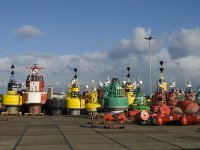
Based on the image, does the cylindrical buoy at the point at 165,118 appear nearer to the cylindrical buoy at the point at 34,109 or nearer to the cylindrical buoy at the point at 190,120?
the cylindrical buoy at the point at 190,120

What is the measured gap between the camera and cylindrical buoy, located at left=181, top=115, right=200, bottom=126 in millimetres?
37844

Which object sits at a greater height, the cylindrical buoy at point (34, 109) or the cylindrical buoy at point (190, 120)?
the cylindrical buoy at point (34, 109)

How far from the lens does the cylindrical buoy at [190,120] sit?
3784 cm

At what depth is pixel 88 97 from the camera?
265 ft

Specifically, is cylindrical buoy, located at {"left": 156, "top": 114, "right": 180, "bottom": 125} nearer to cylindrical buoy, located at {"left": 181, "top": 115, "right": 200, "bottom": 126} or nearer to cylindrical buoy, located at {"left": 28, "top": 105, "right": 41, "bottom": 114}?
cylindrical buoy, located at {"left": 181, "top": 115, "right": 200, "bottom": 126}

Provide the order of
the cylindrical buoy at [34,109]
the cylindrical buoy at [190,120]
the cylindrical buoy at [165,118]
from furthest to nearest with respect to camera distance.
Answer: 1. the cylindrical buoy at [34,109]
2. the cylindrical buoy at [165,118]
3. the cylindrical buoy at [190,120]

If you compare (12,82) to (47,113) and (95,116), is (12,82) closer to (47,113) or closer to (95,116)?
(47,113)

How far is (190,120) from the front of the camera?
38.1m

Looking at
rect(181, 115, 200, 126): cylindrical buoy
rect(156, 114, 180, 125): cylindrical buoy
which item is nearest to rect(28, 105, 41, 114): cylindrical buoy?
rect(156, 114, 180, 125): cylindrical buoy

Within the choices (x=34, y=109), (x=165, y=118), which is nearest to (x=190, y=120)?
(x=165, y=118)

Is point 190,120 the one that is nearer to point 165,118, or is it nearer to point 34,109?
point 165,118

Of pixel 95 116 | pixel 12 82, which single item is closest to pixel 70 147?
pixel 95 116

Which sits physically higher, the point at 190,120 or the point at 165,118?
the point at 165,118

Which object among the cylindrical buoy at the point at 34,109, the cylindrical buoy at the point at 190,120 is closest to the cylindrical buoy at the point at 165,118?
the cylindrical buoy at the point at 190,120
